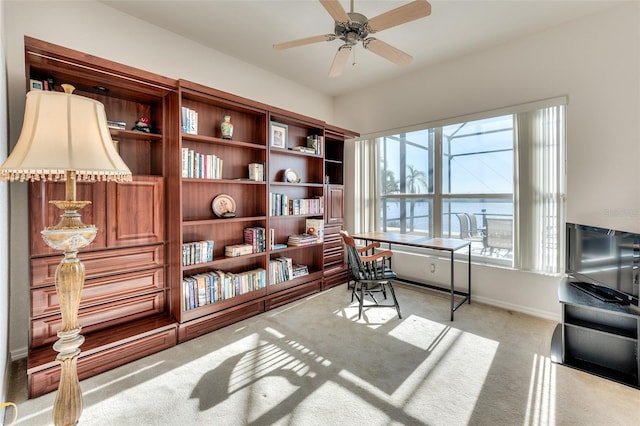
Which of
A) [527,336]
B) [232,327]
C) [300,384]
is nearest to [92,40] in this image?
[232,327]

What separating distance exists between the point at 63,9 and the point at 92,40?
0.81 feet

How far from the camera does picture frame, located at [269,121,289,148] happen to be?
10.8 feet

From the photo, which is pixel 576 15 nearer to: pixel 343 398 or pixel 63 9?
pixel 343 398

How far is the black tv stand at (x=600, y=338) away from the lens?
189 centimetres

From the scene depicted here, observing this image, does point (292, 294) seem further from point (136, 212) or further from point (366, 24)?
point (366, 24)

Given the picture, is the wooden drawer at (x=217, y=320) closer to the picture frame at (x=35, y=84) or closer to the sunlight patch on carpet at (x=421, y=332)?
the sunlight patch on carpet at (x=421, y=332)

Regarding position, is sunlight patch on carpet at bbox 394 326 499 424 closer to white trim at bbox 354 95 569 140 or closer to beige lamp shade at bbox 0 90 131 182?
beige lamp shade at bbox 0 90 131 182

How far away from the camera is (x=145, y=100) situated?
2.54m

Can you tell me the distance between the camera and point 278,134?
11.1ft

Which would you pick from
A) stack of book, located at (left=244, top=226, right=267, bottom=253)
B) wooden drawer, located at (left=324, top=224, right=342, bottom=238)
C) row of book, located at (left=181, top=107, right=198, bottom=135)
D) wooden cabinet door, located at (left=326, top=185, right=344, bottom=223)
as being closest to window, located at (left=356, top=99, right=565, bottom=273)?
wooden cabinet door, located at (left=326, top=185, right=344, bottom=223)

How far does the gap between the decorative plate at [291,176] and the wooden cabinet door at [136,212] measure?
149 centimetres

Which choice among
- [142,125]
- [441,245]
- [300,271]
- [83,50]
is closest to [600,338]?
[441,245]

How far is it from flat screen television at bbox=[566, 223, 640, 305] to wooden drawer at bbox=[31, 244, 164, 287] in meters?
3.56

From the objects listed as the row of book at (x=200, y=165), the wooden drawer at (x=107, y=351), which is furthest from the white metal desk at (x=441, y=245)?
the wooden drawer at (x=107, y=351)
